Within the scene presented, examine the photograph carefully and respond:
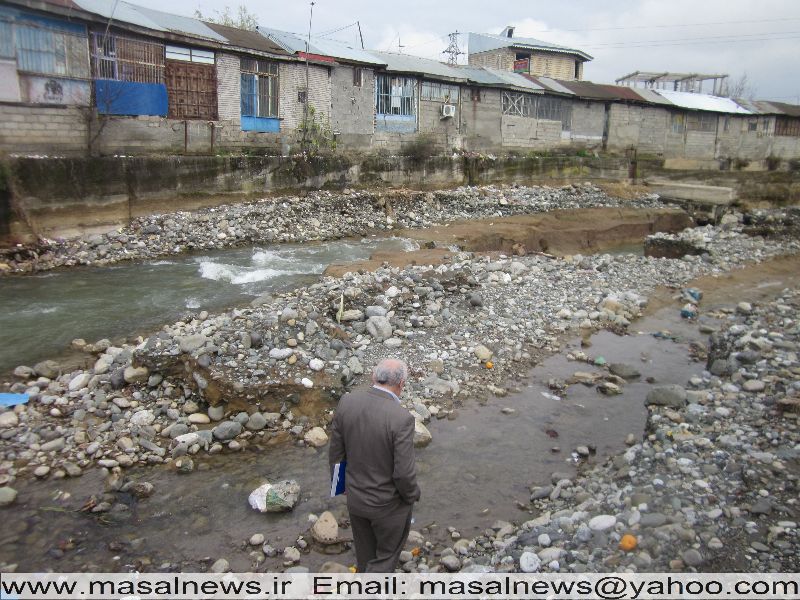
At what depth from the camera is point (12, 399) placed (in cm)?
638

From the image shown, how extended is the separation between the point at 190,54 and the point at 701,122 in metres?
29.4

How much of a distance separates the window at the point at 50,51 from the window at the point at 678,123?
30115 mm

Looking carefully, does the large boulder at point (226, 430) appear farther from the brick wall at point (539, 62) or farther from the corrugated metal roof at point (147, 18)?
the brick wall at point (539, 62)

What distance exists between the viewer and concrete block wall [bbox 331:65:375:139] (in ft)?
69.7

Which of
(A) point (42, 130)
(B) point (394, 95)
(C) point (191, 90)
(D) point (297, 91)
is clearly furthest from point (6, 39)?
(B) point (394, 95)

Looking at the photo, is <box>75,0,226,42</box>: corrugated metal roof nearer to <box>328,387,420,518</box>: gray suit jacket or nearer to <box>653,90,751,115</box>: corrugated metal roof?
<box>328,387,420,518</box>: gray suit jacket

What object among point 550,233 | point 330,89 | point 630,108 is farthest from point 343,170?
point 630,108

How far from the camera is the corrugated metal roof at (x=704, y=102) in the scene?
3334cm

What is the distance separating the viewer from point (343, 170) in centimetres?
1964

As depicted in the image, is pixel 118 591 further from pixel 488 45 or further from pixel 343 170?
pixel 488 45

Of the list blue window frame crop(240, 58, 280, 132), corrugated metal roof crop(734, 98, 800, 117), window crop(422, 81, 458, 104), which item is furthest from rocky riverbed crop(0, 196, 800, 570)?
corrugated metal roof crop(734, 98, 800, 117)

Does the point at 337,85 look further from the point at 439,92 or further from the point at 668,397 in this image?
the point at 668,397

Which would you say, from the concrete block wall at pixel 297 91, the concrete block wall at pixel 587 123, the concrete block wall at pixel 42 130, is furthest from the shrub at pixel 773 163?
the concrete block wall at pixel 42 130

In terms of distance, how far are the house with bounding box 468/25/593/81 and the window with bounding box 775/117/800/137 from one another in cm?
1231
